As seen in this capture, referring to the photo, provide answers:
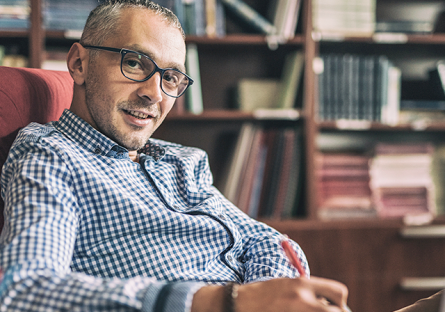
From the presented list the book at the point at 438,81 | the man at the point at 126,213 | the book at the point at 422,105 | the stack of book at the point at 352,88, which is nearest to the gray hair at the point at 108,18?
the man at the point at 126,213

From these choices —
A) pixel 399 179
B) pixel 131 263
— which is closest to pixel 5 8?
pixel 131 263

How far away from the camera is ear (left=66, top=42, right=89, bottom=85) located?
945mm

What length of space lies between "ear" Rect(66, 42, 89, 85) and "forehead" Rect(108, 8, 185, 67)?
3.1 inches

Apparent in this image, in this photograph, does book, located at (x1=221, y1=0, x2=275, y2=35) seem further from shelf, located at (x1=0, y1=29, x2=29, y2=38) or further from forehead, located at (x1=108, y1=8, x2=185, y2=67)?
forehead, located at (x1=108, y1=8, x2=185, y2=67)

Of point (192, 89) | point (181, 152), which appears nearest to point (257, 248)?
point (181, 152)

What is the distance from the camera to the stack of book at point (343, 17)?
191 cm

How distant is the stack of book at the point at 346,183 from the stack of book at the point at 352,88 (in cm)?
21

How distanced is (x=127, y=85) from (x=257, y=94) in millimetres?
1173

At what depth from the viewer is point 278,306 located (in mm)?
517

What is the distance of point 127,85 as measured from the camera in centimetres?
89

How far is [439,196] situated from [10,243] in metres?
2.07

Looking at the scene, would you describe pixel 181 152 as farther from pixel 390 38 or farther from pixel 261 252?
pixel 390 38

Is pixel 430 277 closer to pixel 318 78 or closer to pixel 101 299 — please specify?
pixel 318 78

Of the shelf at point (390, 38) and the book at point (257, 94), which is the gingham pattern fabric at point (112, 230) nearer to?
the book at point (257, 94)
